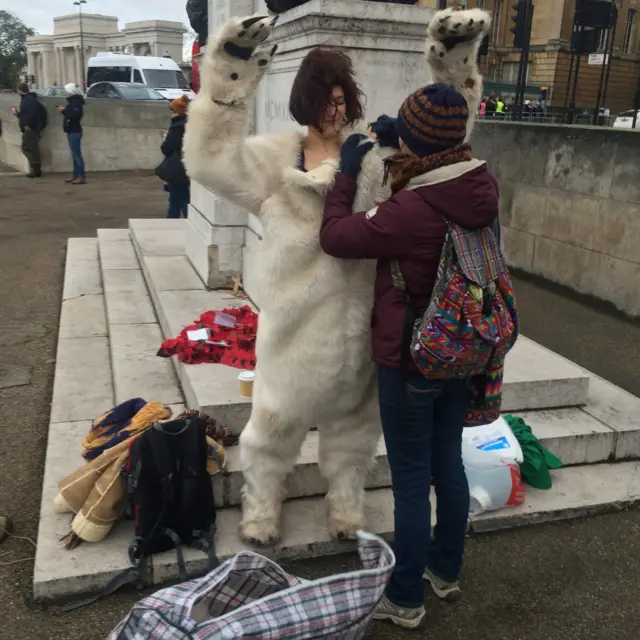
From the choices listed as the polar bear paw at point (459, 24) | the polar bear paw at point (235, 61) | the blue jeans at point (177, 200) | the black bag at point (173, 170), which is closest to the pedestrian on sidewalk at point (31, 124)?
the blue jeans at point (177, 200)

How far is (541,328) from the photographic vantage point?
20.8ft

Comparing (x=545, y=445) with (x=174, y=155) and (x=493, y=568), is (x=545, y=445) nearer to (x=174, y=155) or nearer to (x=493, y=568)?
(x=493, y=568)

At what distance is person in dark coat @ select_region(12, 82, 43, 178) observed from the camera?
1459cm

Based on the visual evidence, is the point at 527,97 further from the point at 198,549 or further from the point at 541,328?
the point at 198,549

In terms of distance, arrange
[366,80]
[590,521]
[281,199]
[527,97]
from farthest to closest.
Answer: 1. [527,97]
2. [366,80]
3. [590,521]
4. [281,199]

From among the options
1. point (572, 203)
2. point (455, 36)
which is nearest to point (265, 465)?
point (455, 36)

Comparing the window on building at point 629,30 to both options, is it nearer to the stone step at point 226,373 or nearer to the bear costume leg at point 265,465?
the stone step at point 226,373

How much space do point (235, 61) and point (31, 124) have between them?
46.7 ft

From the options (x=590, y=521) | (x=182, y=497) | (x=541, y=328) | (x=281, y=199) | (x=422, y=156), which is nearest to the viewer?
(x=422, y=156)

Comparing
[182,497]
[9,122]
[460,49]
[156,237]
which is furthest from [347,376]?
[9,122]

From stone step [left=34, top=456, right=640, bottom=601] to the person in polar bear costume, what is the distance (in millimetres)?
559

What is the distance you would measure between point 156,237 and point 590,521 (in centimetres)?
548

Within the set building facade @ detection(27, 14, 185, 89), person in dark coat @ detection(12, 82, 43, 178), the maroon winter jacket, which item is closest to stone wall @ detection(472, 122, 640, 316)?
the maroon winter jacket

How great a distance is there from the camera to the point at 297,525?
3133mm
